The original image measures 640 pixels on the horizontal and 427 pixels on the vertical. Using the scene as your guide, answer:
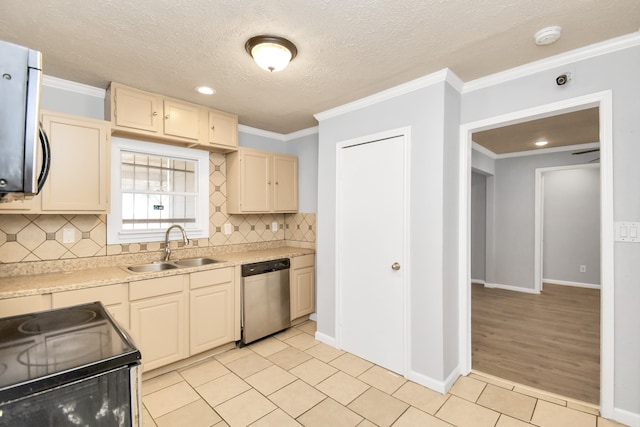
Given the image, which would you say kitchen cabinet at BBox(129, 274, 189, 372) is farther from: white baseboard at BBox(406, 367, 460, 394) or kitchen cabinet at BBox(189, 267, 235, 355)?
white baseboard at BBox(406, 367, 460, 394)

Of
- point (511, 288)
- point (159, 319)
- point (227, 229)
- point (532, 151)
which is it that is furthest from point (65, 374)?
point (532, 151)

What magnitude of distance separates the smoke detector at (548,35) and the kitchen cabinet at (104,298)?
10.8 feet

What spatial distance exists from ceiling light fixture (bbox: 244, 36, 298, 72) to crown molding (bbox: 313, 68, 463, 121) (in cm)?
102

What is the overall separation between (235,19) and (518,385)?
3.31 m

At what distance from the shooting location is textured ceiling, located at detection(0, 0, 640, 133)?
1.63 m

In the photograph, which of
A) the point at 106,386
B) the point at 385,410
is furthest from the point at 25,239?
the point at 385,410

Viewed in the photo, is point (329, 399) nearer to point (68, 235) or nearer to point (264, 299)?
point (264, 299)

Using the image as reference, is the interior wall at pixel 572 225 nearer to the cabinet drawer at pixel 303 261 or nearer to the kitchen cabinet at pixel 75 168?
the cabinet drawer at pixel 303 261

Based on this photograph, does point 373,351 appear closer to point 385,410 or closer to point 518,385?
point 385,410

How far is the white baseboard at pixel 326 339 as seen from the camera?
10.3 ft

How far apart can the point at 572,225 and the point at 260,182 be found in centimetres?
595

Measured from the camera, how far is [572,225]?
19.0 ft

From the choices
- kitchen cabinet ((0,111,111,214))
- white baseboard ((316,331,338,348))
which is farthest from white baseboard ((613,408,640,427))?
kitchen cabinet ((0,111,111,214))

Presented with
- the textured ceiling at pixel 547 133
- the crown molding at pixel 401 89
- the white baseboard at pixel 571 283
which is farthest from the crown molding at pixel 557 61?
the white baseboard at pixel 571 283
